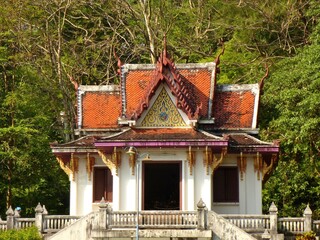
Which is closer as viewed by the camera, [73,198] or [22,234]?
[22,234]

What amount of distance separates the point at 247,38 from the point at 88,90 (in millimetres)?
14182

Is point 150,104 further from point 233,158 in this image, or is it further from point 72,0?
point 72,0

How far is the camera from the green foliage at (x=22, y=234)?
98.0 ft

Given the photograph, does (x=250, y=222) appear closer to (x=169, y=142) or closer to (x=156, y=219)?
(x=156, y=219)

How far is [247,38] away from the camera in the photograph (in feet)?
158

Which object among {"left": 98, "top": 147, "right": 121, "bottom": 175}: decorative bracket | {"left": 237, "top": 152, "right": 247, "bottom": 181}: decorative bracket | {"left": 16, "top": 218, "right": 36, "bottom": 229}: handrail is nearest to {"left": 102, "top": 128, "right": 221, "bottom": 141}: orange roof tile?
{"left": 98, "top": 147, "right": 121, "bottom": 175}: decorative bracket

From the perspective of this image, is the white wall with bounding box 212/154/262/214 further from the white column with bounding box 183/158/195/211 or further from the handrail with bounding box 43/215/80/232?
the handrail with bounding box 43/215/80/232

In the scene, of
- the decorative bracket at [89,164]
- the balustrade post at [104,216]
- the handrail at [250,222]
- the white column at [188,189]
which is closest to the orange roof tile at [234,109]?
the white column at [188,189]

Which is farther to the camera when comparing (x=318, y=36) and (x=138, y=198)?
(x=318, y=36)

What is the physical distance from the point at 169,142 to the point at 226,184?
331cm

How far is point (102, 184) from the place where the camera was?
113ft

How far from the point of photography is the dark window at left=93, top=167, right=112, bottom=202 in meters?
34.2

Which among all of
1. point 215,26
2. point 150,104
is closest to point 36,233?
point 150,104

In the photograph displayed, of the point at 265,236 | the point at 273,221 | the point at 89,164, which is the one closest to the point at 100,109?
the point at 89,164
